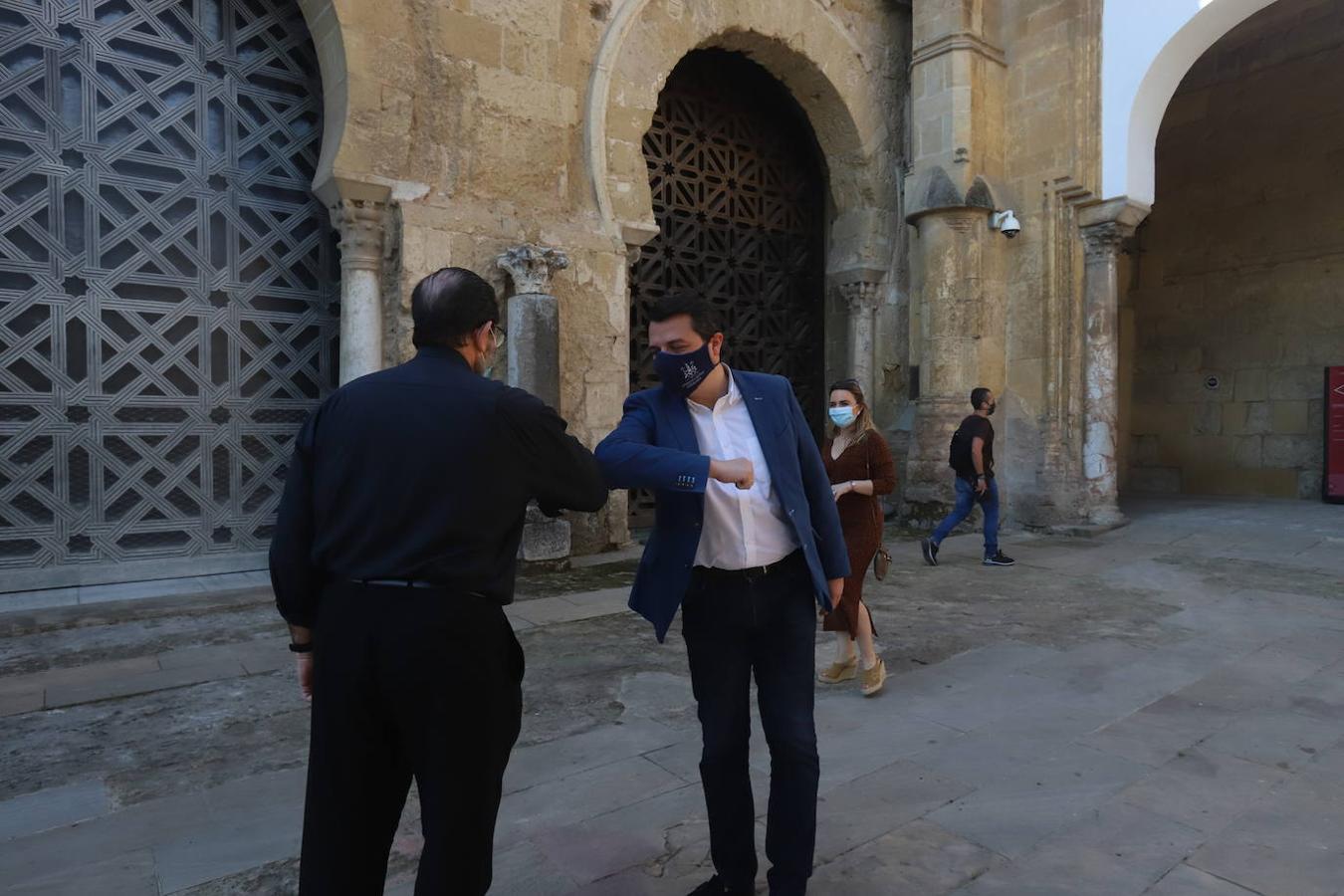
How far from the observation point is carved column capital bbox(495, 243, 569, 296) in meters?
6.34

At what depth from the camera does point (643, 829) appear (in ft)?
8.25

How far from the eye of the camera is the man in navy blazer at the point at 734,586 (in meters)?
2.07

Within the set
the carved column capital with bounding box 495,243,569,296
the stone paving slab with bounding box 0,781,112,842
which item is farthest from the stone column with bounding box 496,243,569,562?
the stone paving slab with bounding box 0,781,112,842

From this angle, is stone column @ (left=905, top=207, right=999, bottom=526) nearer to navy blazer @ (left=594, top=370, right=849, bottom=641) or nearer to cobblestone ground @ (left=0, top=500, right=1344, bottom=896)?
cobblestone ground @ (left=0, top=500, right=1344, bottom=896)

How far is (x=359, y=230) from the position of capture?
612 cm

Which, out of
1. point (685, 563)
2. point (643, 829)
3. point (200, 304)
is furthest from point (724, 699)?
point (200, 304)

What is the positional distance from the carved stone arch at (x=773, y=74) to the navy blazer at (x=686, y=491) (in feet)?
17.4

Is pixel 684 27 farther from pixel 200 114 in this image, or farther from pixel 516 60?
pixel 200 114

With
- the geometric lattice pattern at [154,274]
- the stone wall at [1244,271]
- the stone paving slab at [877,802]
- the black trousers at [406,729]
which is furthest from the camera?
the stone wall at [1244,271]

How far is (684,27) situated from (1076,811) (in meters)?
7.09

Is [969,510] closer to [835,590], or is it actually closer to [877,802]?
[877,802]

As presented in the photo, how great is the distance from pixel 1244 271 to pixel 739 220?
7.46 metres

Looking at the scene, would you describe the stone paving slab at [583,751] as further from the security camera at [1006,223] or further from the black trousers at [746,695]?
the security camera at [1006,223]

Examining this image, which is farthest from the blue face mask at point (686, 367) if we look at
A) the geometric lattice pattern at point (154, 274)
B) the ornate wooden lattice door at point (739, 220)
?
the ornate wooden lattice door at point (739, 220)
